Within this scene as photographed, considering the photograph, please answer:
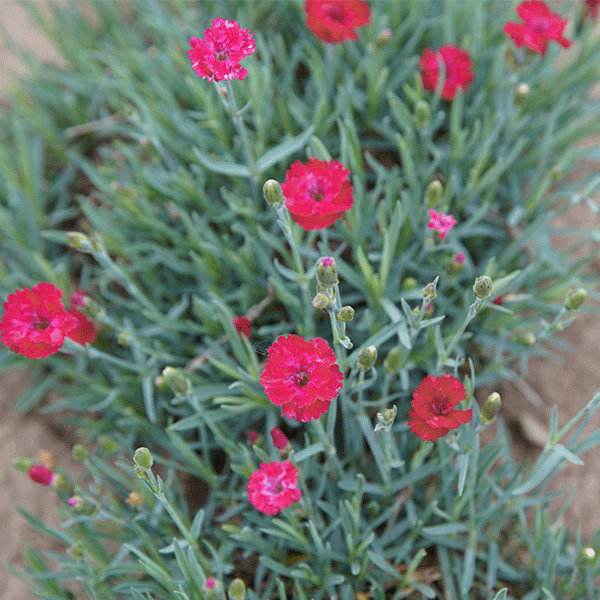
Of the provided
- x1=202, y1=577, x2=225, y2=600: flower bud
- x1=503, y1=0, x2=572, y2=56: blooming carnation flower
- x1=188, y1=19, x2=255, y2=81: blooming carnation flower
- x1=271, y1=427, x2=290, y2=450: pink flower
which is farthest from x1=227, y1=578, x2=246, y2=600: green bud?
x1=503, y1=0, x2=572, y2=56: blooming carnation flower

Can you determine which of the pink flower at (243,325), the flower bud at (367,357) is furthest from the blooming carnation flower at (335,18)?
the flower bud at (367,357)

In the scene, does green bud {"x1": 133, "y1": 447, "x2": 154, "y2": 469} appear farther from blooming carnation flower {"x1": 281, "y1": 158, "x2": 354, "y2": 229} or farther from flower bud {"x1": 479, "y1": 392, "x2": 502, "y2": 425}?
flower bud {"x1": 479, "y1": 392, "x2": 502, "y2": 425}

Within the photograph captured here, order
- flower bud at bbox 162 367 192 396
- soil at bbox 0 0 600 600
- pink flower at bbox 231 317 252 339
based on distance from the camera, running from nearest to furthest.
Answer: flower bud at bbox 162 367 192 396 → pink flower at bbox 231 317 252 339 → soil at bbox 0 0 600 600

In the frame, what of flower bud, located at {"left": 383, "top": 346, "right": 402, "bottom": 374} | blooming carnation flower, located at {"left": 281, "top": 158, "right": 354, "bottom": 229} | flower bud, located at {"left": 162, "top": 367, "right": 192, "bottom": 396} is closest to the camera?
blooming carnation flower, located at {"left": 281, "top": 158, "right": 354, "bottom": 229}

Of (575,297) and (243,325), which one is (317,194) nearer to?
(243,325)

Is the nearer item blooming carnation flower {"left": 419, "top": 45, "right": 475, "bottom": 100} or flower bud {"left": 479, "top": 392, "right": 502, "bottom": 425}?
flower bud {"left": 479, "top": 392, "right": 502, "bottom": 425}

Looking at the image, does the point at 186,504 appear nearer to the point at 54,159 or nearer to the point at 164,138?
the point at 164,138

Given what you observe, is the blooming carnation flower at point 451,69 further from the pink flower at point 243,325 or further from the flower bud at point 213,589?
the flower bud at point 213,589
